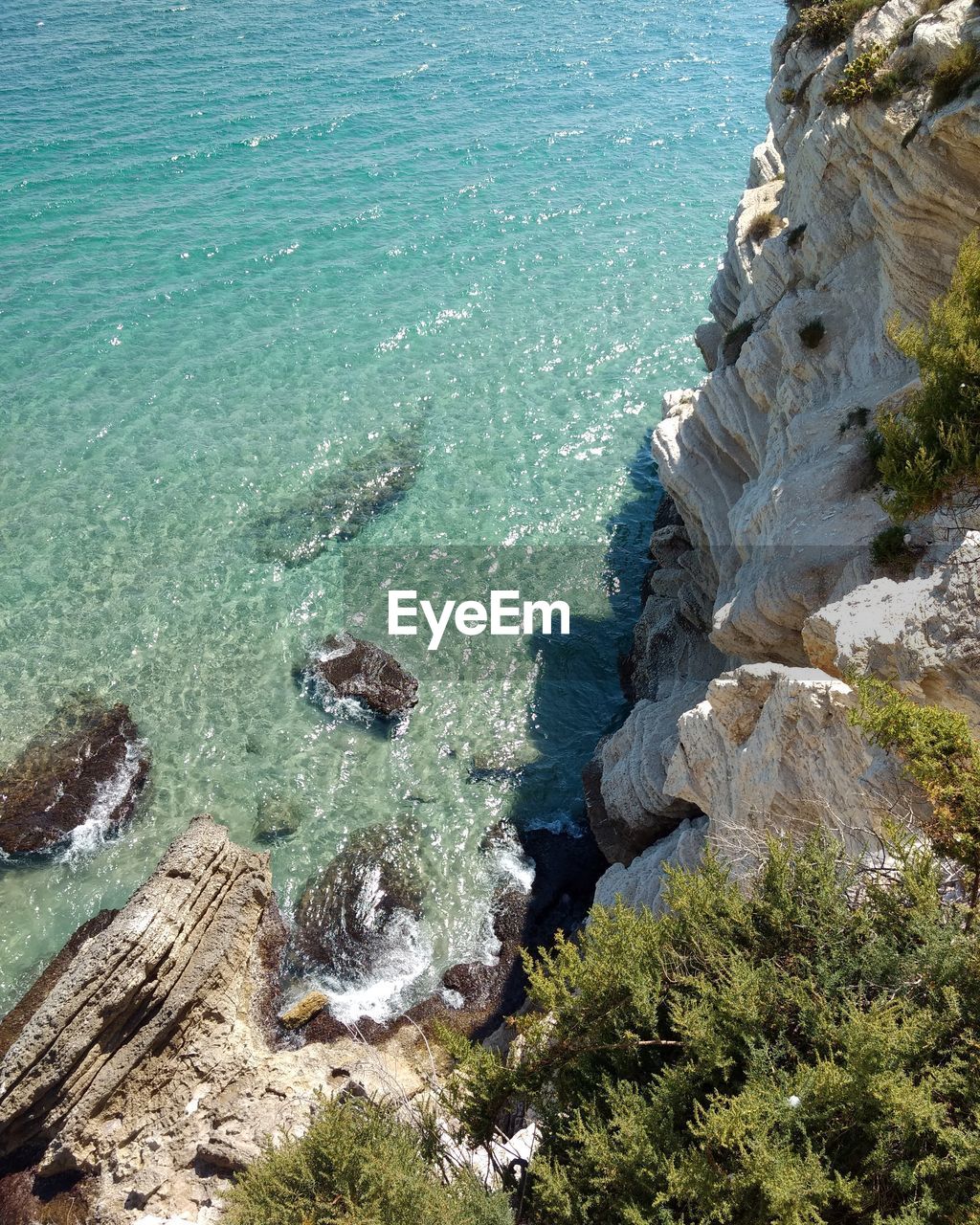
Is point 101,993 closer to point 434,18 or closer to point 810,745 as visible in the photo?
point 810,745

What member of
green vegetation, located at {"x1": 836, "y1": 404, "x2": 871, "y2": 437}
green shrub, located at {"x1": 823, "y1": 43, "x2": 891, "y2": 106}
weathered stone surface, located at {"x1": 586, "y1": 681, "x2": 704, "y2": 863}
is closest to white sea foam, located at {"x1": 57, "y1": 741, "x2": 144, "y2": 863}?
weathered stone surface, located at {"x1": 586, "y1": 681, "x2": 704, "y2": 863}

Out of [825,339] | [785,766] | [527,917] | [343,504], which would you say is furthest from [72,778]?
[825,339]

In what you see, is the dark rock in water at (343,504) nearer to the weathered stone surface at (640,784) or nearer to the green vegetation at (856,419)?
the weathered stone surface at (640,784)

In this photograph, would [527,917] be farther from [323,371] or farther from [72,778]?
[323,371]

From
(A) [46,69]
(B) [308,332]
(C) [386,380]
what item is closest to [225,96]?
(A) [46,69]

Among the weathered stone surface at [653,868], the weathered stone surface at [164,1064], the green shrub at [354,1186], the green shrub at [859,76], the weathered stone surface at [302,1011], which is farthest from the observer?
the weathered stone surface at [302,1011]

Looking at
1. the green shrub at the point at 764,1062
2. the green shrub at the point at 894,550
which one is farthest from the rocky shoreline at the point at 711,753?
the green shrub at the point at 764,1062
